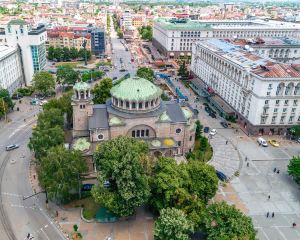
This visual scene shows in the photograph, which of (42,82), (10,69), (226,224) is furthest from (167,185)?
(10,69)

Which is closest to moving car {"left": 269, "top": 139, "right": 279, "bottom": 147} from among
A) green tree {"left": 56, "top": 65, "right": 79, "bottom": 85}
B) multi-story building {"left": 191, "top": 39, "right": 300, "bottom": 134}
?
multi-story building {"left": 191, "top": 39, "right": 300, "bottom": 134}

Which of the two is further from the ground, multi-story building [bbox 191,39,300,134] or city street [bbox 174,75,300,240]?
multi-story building [bbox 191,39,300,134]

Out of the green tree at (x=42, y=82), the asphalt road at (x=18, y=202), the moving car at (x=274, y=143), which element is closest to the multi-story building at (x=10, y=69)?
the green tree at (x=42, y=82)

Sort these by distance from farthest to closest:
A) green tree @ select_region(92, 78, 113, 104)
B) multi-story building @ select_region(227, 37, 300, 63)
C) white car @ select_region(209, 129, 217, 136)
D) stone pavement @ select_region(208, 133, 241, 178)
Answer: multi-story building @ select_region(227, 37, 300, 63), green tree @ select_region(92, 78, 113, 104), white car @ select_region(209, 129, 217, 136), stone pavement @ select_region(208, 133, 241, 178)

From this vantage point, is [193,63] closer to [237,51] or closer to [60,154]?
[237,51]

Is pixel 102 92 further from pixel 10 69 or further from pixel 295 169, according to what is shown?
pixel 295 169

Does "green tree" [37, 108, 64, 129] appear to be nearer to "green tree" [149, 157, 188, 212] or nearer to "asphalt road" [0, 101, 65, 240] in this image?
"asphalt road" [0, 101, 65, 240]

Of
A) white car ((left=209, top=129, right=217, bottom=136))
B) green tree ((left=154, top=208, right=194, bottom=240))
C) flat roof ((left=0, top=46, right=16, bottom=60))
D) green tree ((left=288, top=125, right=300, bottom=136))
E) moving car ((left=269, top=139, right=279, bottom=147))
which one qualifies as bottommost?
moving car ((left=269, top=139, right=279, bottom=147))
